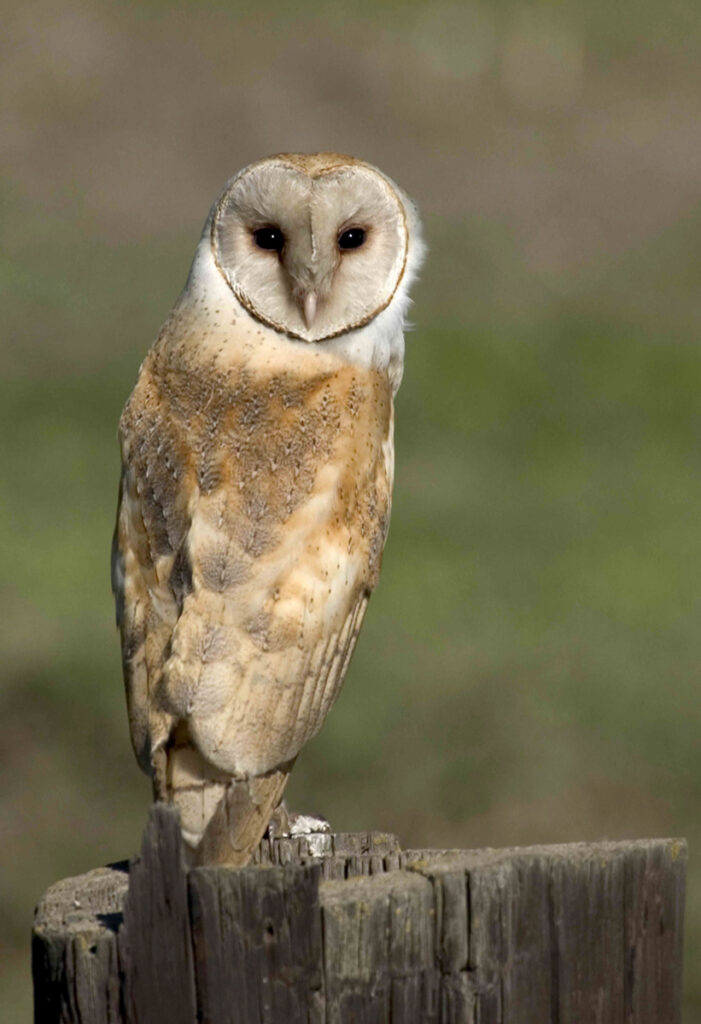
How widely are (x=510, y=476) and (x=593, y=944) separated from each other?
1243 centimetres

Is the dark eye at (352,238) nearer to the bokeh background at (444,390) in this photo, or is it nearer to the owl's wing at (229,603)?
the owl's wing at (229,603)

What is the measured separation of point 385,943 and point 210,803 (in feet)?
3.26

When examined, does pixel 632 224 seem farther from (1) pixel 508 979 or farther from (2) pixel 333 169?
(1) pixel 508 979

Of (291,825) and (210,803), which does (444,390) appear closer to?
(291,825)

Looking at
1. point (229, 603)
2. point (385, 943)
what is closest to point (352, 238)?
point (229, 603)

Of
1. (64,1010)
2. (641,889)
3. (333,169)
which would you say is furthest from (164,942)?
(333,169)

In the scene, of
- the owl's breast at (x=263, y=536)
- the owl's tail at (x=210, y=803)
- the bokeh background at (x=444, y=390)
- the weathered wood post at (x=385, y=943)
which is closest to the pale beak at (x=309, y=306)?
the owl's breast at (x=263, y=536)

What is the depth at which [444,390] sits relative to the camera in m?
17.5

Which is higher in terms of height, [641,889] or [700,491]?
[700,491]

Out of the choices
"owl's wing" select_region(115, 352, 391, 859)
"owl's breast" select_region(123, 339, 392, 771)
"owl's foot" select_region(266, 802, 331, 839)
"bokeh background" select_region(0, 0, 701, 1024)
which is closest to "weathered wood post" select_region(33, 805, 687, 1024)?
"owl's wing" select_region(115, 352, 391, 859)

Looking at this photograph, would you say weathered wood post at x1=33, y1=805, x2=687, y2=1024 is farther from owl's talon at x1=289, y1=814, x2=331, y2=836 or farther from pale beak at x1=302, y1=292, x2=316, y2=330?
pale beak at x1=302, y1=292, x2=316, y2=330

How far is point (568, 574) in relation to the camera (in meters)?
13.7

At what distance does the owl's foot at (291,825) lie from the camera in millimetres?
4660

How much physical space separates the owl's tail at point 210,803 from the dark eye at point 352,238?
1300mm
